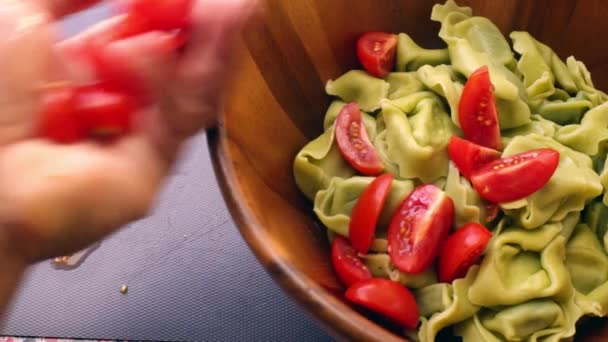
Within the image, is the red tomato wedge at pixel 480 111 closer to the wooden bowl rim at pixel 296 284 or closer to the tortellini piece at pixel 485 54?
the tortellini piece at pixel 485 54

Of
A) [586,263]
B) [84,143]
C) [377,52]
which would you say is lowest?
[586,263]

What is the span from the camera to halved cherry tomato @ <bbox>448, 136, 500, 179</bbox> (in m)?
1.02

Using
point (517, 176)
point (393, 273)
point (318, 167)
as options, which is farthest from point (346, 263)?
point (517, 176)

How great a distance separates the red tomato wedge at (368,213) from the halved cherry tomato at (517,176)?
14 centimetres

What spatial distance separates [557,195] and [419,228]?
0.22 meters

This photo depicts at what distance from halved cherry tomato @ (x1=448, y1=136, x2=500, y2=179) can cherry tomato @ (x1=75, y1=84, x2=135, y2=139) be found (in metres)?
0.52

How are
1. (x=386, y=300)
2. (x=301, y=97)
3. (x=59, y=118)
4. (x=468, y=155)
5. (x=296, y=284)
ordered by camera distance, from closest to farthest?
(x=59, y=118), (x=296, y=284), (x=386, y=300), (x=468, y=155), (x=301, y=97)

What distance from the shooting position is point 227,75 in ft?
2.58

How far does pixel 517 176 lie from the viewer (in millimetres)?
979

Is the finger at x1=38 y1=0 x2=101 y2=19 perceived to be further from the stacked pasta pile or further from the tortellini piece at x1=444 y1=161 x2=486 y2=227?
the tortellini piece at x1=444 y1=161 x2=486 y2=227

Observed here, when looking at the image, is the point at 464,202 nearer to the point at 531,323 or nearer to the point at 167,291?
the point at 531,323

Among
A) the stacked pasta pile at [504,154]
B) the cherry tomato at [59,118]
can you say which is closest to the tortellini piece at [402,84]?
the stacked pasta pile at [504,154]

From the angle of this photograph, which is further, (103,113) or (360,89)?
(360,89)

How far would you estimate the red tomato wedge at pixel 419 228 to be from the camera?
943mm
